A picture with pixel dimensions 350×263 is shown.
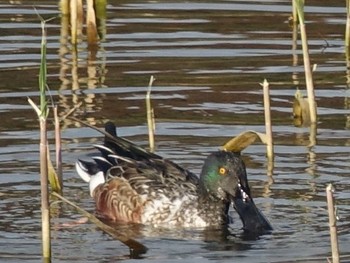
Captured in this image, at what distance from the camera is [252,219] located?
32.4 ft

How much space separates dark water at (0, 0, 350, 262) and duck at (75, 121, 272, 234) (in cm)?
21

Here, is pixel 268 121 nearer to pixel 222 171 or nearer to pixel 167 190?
pixel 222 171

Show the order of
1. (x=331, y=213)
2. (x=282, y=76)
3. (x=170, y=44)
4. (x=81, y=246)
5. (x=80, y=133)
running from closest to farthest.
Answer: (x=331, y=213) < (x=81, y=246) < (x=80, y=133) < (x=282, y=76) < (x=170, y=44)

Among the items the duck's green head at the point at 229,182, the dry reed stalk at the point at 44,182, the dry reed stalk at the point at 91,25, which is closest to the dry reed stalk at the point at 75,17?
the dry reed stalk at the point at 91,25

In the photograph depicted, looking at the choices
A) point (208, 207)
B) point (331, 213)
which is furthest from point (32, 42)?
point (331, 213)

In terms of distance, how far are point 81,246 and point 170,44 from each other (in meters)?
6.44

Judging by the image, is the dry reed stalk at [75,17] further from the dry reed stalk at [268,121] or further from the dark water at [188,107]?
the dry reed stalk at [268,121]

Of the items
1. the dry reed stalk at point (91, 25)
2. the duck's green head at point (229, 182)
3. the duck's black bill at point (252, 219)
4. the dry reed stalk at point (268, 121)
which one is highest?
the dry reed stalk at point (91, 25)

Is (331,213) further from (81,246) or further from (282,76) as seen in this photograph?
(282,76)

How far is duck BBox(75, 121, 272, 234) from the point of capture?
1027 cm

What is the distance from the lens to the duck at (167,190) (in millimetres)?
10273

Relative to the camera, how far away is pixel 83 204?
10.8 metres

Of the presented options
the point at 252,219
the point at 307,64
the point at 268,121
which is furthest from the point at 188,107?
the point at 252,219

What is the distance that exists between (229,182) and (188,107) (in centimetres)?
288
